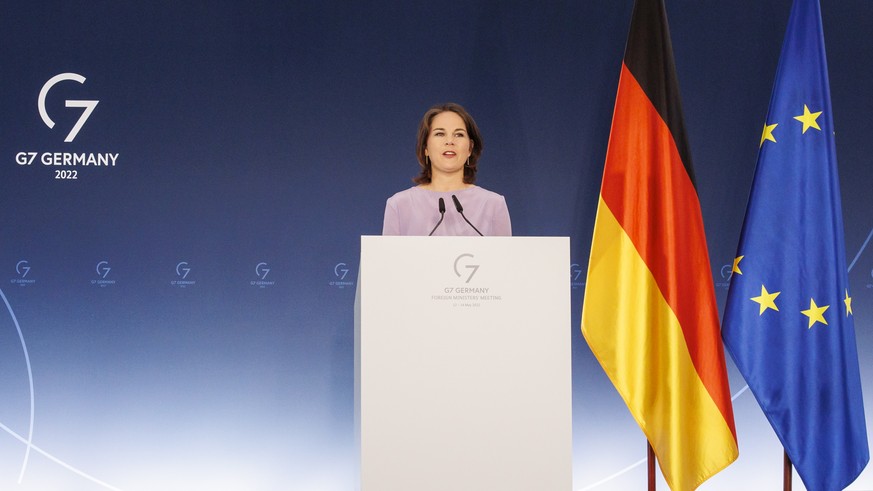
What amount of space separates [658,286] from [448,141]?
3.44 feet

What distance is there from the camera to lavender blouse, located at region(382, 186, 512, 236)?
10.1 ft

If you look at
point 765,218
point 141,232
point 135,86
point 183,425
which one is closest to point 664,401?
point 765,218

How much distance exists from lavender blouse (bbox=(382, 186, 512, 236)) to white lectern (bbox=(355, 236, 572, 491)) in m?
0.90

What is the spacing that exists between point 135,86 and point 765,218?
2.89 meters

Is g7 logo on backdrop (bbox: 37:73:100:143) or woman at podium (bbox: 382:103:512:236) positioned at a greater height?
g7 logo on backdrop (bbox: 37:73:100:143)

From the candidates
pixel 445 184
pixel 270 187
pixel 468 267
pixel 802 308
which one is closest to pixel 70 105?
pixel 270 187

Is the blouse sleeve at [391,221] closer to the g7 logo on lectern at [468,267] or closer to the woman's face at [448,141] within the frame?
the woman's face at [448,141]

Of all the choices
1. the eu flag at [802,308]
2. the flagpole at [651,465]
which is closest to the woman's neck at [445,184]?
the eu flag at [802,308]

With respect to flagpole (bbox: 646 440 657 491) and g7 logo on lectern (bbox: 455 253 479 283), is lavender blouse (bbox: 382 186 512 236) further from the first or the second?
flagpole (bbox: 646 440 657 491)

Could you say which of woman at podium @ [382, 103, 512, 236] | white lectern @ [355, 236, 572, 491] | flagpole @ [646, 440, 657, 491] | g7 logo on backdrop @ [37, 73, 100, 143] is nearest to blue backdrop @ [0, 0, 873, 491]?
g7 logo on backdrop @ [37, 73, 100, 143]

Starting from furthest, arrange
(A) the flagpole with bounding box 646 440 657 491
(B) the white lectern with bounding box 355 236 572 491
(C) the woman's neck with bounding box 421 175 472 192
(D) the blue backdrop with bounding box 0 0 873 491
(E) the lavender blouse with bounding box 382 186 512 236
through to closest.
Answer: (D) the blue backdrop with bounding box 0 0 873 491, (A) the flagpole with bounding box 646 440 657 491, (C) the woman's neck with bounding box 421 175 472 192, (E) the lavender blouse with bounding box 382 186 512 236, (B) the white lectern with bounding box 355 236 572 491

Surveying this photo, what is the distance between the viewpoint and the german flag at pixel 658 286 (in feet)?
10.7

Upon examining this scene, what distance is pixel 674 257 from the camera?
3.35 meters

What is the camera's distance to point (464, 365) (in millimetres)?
2145
